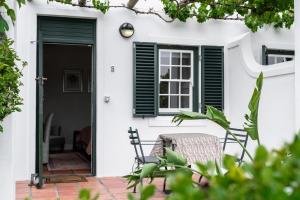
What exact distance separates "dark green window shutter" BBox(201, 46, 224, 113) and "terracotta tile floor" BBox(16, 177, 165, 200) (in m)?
1.91

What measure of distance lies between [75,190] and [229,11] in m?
4.00

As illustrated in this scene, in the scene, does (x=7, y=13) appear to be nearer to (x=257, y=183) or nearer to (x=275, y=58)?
(x=257, y=183)

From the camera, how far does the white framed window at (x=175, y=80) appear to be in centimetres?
704

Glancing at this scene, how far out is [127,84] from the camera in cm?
668

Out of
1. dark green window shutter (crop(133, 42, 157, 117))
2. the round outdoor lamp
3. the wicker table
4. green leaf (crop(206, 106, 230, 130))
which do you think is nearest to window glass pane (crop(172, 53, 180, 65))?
dark green window shutter (crop(133, 42, 157, 117))

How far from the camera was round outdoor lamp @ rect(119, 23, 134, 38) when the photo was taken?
21.6 feet

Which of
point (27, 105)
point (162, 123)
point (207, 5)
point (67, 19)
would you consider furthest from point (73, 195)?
point (207, 5)

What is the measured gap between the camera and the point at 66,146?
10.3 metres

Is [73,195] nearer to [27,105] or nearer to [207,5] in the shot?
[27,105]

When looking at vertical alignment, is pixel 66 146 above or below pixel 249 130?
below

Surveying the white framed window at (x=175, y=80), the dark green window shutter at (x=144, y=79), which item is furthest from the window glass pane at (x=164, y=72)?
the dark green window shutter at (x=144, y=79)

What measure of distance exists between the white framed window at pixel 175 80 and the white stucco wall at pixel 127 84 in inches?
10.5

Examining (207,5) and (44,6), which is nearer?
(44,6)

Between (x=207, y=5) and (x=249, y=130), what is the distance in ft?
15.8
